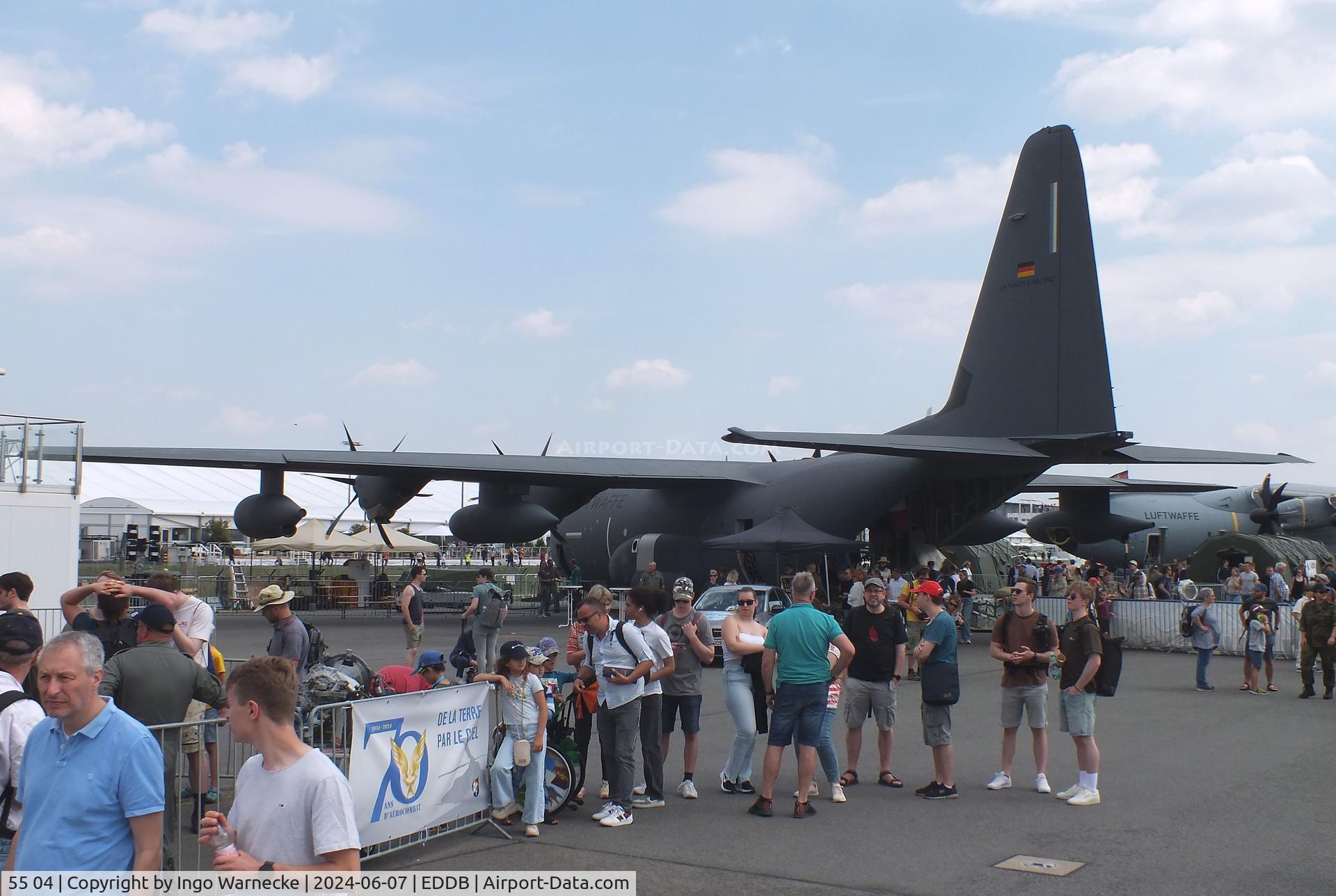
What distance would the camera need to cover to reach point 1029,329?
20281 millimetres

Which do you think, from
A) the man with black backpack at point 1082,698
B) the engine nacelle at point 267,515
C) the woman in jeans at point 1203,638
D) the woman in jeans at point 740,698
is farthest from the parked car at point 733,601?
the engine nacelle at point 267,515

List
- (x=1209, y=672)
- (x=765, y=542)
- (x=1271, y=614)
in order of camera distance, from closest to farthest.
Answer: (x=1271, y=614)
(x=1209, y=672)
(x=765, y=542)

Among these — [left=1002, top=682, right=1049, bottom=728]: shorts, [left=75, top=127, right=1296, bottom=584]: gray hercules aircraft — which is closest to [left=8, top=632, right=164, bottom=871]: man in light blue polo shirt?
[left=1002, top=682, right=1049, bottom=728]: shorts

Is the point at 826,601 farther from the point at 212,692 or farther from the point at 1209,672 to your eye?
the point at 212,692

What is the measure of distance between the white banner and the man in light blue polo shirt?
9.84 feet

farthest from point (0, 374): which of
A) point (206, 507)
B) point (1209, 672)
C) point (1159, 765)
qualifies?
point (206, 507)

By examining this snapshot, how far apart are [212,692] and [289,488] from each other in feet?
183

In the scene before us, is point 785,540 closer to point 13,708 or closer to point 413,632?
point 413,632

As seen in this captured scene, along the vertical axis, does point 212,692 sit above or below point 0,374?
below

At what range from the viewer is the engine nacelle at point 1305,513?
3731 centimetres

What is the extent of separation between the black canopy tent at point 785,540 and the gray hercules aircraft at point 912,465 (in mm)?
536

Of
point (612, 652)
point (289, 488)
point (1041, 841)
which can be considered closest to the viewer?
point (1041, 841)

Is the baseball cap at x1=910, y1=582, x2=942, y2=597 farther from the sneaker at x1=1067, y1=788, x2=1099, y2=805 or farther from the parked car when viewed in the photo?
the parked car

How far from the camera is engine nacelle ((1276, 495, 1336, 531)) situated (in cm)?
3731
